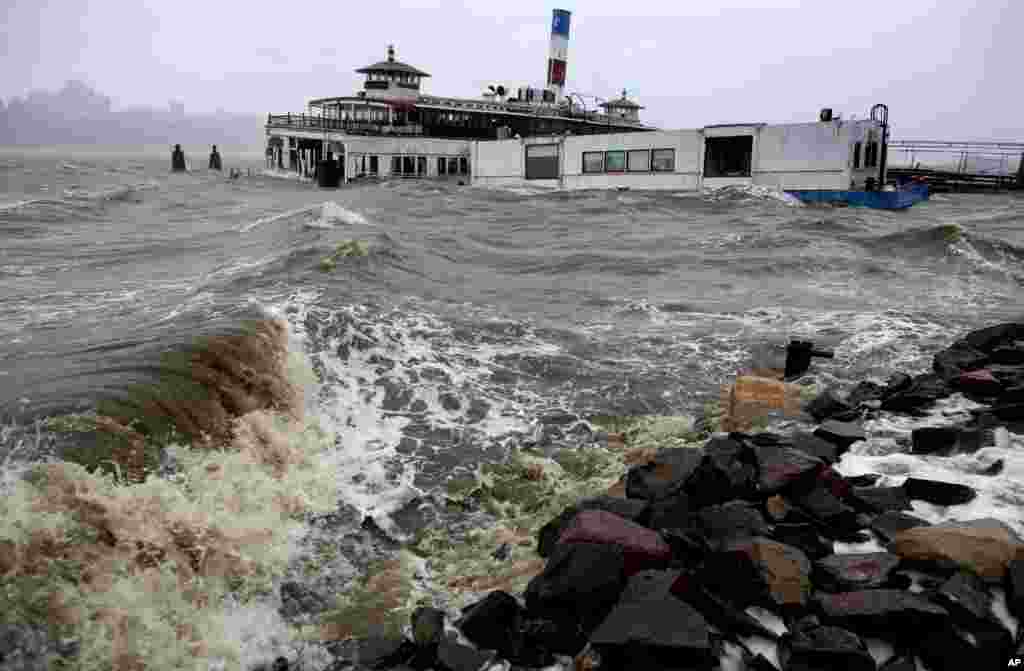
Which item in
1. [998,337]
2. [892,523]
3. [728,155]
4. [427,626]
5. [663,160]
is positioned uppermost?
[728,155]

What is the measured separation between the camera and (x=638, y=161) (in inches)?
1469

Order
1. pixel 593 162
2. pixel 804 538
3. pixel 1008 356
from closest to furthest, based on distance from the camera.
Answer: pixel 804 538 → pixel 1008 356 → pixel 593 162

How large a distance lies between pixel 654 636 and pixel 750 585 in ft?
2.58

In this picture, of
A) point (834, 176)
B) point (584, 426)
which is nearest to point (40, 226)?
point (584, 426)

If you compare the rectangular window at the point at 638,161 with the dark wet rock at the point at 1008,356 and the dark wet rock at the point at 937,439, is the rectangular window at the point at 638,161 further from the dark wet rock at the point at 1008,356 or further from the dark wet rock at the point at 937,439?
the dark wet rock at the point at 937,439

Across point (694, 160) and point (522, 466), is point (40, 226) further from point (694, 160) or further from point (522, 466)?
point (694, 160)

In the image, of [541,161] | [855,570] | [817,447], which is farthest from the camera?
[541,161]

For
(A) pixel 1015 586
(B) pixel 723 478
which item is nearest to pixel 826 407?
(B) pixel 723 478

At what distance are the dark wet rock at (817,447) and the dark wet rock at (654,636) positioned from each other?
8.17 ft

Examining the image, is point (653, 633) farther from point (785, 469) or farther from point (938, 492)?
point (938, 492)

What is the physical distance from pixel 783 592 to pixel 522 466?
3.52 meters

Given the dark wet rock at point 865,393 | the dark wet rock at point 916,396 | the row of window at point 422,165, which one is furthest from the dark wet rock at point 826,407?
the row of window at point 422,165

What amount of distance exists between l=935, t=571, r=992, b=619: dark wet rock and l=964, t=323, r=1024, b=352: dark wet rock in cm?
638

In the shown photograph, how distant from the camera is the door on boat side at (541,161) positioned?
4012cm
